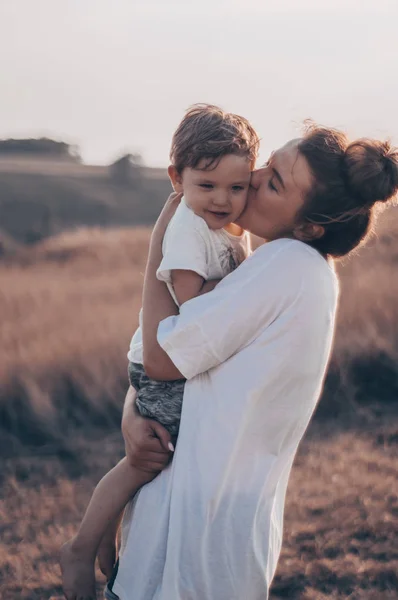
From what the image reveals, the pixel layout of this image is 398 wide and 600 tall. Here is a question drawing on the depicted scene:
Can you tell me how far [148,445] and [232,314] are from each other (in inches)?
18.1

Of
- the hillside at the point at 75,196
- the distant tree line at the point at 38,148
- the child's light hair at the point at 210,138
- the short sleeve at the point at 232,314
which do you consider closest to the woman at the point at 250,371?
the short sleeve at the point at 232,314

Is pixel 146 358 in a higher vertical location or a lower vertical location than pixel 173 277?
lower

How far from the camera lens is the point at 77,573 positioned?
9.03 ft

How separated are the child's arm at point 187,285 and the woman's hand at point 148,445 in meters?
0.34

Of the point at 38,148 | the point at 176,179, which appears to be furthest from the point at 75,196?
the point at 176,179

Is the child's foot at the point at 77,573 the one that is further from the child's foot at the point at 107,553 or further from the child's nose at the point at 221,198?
the child's nose at the point at 221,198

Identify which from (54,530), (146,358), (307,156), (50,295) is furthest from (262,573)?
(50,295)

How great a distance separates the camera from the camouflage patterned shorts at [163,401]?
250 cm

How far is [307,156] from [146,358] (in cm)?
62

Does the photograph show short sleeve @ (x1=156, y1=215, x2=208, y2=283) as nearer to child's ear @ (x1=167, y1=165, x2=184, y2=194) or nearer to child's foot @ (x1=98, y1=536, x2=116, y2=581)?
child's ear @ (x1=167, y1=165, x2=184, y2=194)

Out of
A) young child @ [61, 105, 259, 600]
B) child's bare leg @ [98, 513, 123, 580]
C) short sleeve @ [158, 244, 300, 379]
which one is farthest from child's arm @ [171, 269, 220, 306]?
child's bare leg @ [98, 513, 123, 580]

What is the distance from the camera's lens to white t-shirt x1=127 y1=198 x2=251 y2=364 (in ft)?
7.91

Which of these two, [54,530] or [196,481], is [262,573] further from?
[54,530]

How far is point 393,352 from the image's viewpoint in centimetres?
771
